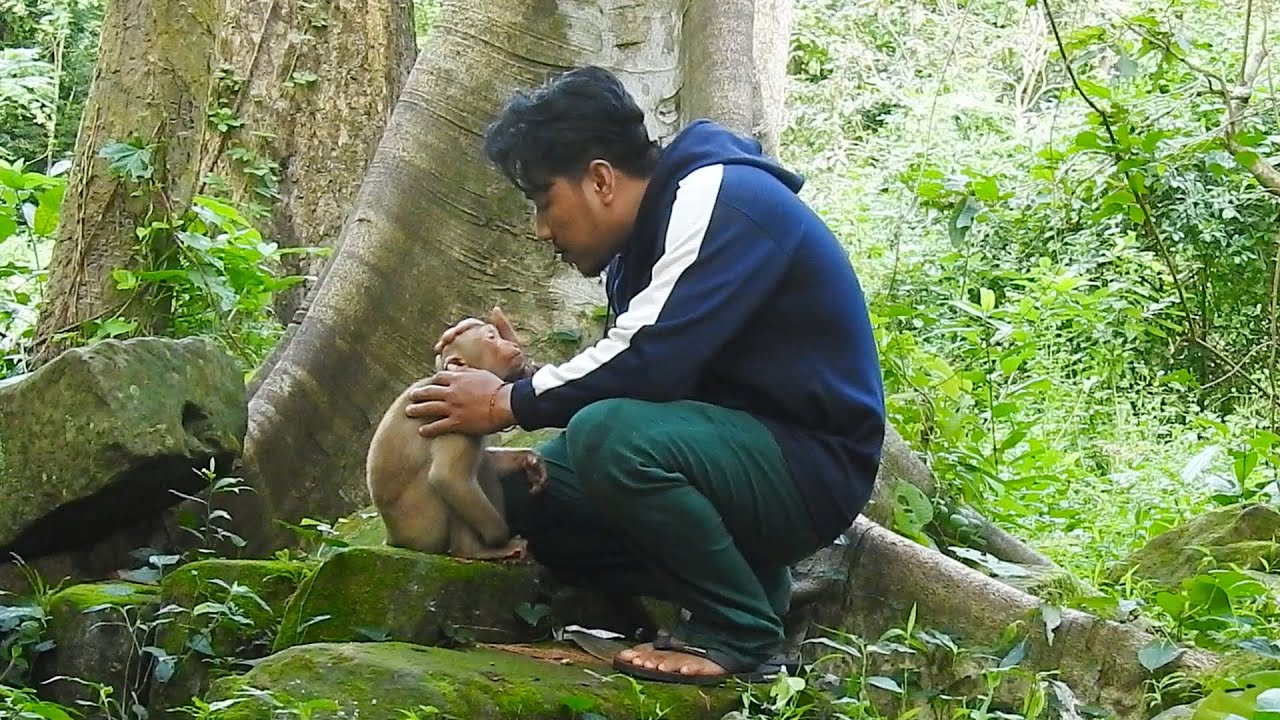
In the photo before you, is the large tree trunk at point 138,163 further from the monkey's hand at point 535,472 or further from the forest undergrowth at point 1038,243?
the monkey's hand at point 535,472

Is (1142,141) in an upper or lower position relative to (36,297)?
upper

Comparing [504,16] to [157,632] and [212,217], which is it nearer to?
[212,217]

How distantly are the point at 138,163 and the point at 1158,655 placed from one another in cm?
401

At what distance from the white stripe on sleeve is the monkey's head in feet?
1.47

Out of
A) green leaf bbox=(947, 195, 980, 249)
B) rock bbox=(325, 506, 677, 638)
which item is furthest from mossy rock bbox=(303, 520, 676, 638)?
green leaf bbox=(947, 195, 980, 249)

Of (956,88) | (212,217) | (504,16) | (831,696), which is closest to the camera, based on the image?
(831,696)

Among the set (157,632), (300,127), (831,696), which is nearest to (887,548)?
(831,696)

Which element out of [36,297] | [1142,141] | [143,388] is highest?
[1142,141]

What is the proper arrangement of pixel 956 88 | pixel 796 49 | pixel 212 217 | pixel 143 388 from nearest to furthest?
pixel 143 388 < pixel 212 217 < pixel 956 88 < pixel 796 49

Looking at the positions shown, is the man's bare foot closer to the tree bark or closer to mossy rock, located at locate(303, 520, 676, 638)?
mossy rock, located at locate(303, 520, 676, 638)

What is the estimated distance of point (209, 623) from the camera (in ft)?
12.2

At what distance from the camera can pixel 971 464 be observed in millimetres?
5773

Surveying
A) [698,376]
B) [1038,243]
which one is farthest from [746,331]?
[1038,243]

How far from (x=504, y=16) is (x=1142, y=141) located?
2257 mm
